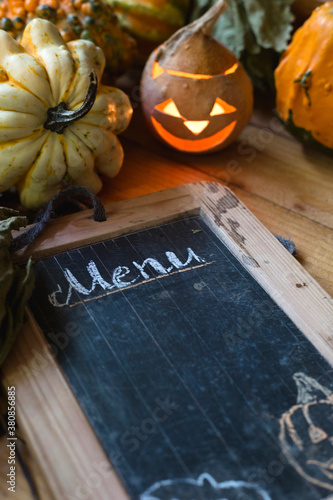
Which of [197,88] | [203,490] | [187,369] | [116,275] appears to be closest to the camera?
[203,490]

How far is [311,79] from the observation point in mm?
1102

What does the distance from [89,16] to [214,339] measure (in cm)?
79

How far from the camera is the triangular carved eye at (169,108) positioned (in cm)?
109

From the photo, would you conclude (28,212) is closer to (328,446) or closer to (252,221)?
(252,221)

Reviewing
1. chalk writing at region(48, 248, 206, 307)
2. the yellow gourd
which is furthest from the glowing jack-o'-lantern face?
chalk writing at region(48, 248, 206, 307)

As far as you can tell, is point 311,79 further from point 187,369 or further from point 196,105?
point 187,369

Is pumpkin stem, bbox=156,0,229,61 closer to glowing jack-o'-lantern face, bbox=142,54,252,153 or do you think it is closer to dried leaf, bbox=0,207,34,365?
glowing jack-o'-lantern face, bbox=142,54,252,153

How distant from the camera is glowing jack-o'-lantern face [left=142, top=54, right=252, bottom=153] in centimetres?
106

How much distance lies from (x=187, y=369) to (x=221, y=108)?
61cm

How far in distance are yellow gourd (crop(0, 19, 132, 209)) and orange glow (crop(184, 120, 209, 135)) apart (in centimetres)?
17

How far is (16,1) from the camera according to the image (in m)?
1.12

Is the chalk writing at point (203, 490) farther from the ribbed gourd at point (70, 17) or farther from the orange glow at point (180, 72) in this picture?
the ribbed gourd at point (70, 17)

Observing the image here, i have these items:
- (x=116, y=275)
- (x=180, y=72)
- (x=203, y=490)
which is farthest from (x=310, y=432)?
(x=180, y=72)

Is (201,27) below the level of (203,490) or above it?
above
